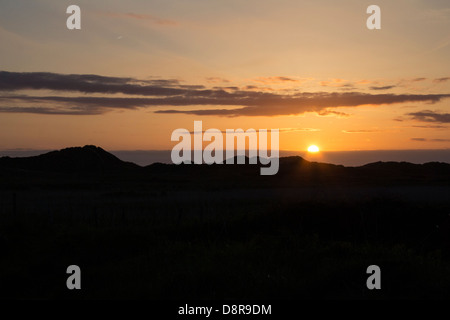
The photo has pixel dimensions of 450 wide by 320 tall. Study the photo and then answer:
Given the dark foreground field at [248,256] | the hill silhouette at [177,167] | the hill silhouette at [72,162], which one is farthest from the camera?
the hill silhouette at [72,162]

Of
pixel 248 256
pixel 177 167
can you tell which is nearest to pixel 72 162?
pixel 177 167

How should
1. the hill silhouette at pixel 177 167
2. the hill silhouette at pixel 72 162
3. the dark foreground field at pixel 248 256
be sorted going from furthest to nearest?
the hill silhouette at pixel 72 162
the hill silhouette at pixel 177 167
the dark foreground field at pixel 248 256

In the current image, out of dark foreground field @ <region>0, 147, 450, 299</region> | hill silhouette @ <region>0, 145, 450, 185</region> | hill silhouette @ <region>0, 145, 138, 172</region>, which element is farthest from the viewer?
hill silhouette @ <region>0, 145, 138, 172</region>

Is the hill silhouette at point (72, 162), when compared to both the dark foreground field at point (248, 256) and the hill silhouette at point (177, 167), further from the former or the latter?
the dark foreground field at point (248, 256)

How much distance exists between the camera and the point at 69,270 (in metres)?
14.3

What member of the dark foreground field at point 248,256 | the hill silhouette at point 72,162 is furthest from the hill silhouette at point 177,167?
the dark foreground field at point 248,256

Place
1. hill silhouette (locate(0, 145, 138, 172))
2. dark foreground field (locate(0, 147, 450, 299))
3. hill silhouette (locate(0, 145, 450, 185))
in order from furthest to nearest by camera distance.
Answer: hill silhouette (locate(0, 145, 138, 172)) → hill silhouette (locate(0, 145, 450, 185)) → dark foreground field (locate(0, 147, 450, 299))

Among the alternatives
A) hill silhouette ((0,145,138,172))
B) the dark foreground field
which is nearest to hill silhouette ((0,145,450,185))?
hill silhouette ((0,145,138,172))

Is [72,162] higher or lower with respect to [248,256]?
higher

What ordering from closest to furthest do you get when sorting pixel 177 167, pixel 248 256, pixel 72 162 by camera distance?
pixel 248 256
pixel 177 167
pixel 72 162

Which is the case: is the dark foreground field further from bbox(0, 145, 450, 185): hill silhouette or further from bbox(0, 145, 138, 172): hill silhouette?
bbox(0, 145, 138, 172): hill silhouette

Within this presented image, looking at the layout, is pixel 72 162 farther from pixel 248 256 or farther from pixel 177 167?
pixel 248 256
